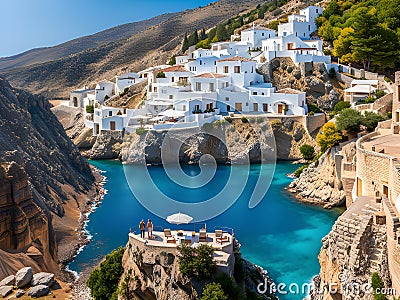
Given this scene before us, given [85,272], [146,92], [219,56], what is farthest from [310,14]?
[85,272]

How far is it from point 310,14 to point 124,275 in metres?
44.5

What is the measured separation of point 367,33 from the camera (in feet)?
143

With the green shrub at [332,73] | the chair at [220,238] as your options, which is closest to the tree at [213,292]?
the chair at [220,238]

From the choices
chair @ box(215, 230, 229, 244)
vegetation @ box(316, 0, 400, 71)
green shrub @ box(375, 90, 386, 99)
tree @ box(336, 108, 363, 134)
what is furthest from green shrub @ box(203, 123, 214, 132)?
chair @ box(215, 230, 229, 244)

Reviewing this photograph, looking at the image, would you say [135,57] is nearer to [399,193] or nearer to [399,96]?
[399,96]

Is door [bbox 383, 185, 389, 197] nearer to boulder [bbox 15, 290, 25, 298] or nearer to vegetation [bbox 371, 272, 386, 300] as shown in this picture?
vegetation [bbox 371, 272, 386, 300]

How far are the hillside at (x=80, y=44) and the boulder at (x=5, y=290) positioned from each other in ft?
420

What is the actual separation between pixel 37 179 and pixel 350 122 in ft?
56.8

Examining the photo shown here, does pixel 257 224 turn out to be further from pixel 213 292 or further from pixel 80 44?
pixel 80 44

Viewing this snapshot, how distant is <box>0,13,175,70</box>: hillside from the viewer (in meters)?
140

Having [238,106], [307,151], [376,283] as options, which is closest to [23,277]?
[376,283]

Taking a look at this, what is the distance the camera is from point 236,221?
84.3 ft

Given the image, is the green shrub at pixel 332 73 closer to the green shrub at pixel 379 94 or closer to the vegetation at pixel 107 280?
the green shrub at pixel 379 94

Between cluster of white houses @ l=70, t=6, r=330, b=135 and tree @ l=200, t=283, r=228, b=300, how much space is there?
29.6m
